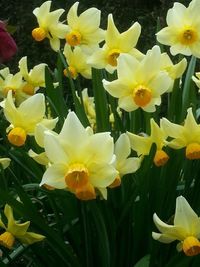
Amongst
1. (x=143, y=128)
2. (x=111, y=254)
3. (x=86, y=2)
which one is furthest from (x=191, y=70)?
(x=86, y=2)

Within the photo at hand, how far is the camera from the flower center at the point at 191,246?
952 mm

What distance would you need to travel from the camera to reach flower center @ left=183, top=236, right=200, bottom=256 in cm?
95

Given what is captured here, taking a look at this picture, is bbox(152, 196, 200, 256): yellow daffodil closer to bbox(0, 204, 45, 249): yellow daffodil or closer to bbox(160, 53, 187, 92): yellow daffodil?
bbox(0, 204, 45, 249): yellow daffodil

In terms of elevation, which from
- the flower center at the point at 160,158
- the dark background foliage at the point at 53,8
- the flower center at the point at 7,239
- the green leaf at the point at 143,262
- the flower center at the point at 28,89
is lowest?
the dark background foliage at the point at 53,8

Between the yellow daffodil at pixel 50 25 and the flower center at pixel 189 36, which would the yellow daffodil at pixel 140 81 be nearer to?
the flower center at pixel 189 36

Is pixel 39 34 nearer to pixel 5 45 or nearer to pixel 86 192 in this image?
pixel 5 45

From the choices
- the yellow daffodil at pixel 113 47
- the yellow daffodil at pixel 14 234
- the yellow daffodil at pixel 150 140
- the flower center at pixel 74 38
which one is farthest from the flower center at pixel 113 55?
the yellow daffodil at pixel 14 234

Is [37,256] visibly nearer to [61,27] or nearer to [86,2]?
[61,27]

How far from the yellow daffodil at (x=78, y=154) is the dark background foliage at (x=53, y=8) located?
3.93 m

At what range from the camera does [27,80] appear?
1.57m

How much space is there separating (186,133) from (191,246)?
8.0 inches

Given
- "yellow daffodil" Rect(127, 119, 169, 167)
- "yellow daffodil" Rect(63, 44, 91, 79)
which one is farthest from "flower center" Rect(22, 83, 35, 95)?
"yellow daffodil" Rect(127, 119, 169, 167)

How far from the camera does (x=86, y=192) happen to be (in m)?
0.93

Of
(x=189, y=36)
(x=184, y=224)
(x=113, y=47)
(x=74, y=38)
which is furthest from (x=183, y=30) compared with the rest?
(x=184, y=224)
